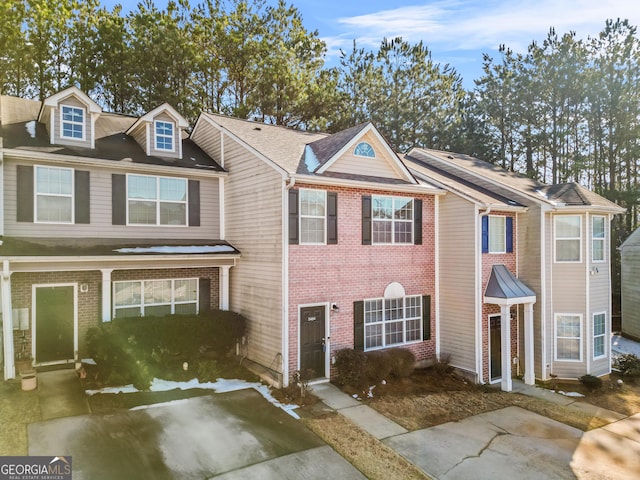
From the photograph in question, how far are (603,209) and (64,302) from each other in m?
18.7

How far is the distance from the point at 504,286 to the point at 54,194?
14677 mm

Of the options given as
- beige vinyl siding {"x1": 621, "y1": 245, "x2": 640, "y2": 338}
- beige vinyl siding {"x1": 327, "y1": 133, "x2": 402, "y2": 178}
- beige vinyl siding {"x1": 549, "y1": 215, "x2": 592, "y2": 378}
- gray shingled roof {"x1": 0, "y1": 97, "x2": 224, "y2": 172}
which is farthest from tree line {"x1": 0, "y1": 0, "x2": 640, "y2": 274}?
beige vinyl siding {"x1": 549, "y1": 215, "x2": 592, "y2": 378}

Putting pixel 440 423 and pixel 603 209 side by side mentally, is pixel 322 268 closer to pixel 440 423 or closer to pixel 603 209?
pixel 440 423

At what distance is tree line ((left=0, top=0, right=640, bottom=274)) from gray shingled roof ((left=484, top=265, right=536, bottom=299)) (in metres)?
17.9

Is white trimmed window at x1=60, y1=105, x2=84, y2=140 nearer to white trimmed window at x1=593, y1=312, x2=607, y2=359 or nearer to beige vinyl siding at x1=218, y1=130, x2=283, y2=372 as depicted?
beige vinyl siding at x1=218, y1=130, x2=283, y2=372

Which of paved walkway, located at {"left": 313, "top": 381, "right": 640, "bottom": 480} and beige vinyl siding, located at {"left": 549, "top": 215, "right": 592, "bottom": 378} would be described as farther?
beige vinyl siding, located at {"left": 549, "top": 215, "right": 592, "bottom": 378}

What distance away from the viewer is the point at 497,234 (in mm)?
15398

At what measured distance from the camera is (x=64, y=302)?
12.4 metres

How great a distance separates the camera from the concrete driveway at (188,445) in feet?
25.2

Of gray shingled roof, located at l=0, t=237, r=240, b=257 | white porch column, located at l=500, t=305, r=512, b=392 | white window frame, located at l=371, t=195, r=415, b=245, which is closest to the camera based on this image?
gray shingled roof, located at l=0, t=237, r=240, b=257

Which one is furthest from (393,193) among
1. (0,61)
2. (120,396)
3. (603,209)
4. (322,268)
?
(0,61)

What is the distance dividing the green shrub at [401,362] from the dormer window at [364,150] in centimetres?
655

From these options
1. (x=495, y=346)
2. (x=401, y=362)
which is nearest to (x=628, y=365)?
(x=495, y=346)

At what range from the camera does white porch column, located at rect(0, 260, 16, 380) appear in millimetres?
10555
